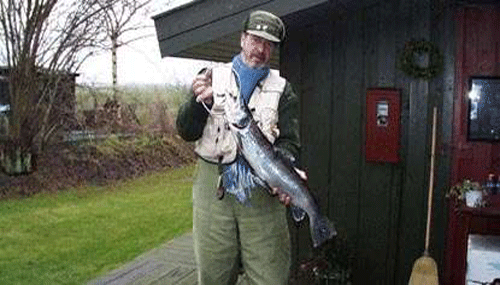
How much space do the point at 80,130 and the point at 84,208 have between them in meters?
3.23

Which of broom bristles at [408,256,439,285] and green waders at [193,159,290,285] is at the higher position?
green waders at [193,159,290,285]

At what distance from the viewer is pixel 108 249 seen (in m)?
6.93

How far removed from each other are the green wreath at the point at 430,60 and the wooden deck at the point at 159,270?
8.98 feet

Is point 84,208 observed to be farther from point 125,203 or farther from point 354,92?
point 354,92

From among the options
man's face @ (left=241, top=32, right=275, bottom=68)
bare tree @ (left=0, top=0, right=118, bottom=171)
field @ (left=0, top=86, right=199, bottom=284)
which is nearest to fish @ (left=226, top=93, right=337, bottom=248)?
man's face @ (left=241, top=32, right=275, bottom=68)

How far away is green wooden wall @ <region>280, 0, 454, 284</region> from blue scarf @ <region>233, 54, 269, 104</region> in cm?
249

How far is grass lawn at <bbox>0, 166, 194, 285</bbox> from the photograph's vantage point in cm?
611

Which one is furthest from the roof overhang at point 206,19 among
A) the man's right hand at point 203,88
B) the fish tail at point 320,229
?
the fish tail at point 320,229

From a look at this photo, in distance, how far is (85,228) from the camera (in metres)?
7.95

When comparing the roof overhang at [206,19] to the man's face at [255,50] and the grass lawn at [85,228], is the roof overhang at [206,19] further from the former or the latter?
the grass lawn at [85,228]

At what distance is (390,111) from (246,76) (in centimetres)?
260

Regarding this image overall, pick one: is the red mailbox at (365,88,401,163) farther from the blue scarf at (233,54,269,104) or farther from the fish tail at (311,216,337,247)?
the blue scarf at (233,54,269,104)

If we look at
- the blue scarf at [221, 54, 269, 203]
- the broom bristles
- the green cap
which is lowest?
the broom bristles

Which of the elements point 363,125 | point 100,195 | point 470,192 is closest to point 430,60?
point 363,125
